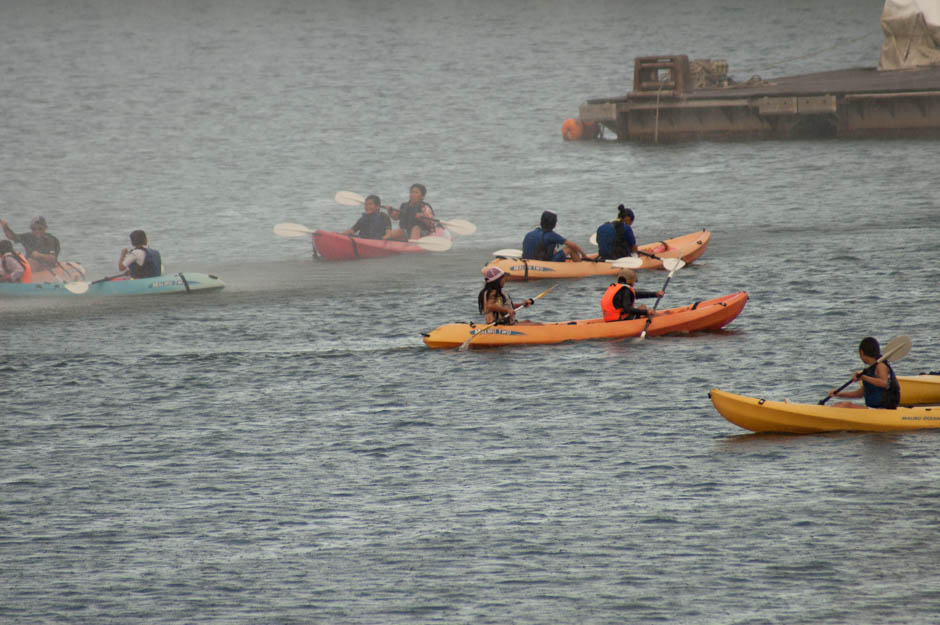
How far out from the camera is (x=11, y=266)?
3400 cm

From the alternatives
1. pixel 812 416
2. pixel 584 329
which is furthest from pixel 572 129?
pixel 812 416

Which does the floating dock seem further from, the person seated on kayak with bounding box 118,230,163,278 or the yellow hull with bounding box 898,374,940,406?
the yellow hull with bounding box 898,374,940,406

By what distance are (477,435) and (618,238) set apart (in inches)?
511

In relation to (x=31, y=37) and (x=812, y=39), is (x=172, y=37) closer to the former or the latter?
(x=31, y=37)

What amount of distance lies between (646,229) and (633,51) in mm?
81653

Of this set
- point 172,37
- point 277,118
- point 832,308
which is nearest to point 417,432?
point 832,308

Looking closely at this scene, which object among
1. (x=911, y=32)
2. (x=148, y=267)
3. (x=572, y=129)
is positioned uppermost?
(x=911, y=32)

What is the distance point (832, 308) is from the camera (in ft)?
96.4

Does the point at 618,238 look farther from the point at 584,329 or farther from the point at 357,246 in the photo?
the point at 357,246

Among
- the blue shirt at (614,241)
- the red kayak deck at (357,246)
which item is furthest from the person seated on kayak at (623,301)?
the red kayak deck at (357,246)

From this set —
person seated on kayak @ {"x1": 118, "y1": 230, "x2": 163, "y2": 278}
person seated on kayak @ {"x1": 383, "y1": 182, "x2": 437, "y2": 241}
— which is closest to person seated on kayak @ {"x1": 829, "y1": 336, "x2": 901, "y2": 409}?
person seated on kayak @ {"x1": 118, "y1": 230, "x2": 163, "y2": 278}

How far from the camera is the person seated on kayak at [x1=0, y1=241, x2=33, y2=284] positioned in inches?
1340

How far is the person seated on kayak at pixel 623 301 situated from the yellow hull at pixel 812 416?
608 centimetres

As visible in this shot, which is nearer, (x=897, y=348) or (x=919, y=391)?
(x=897, y=348)
